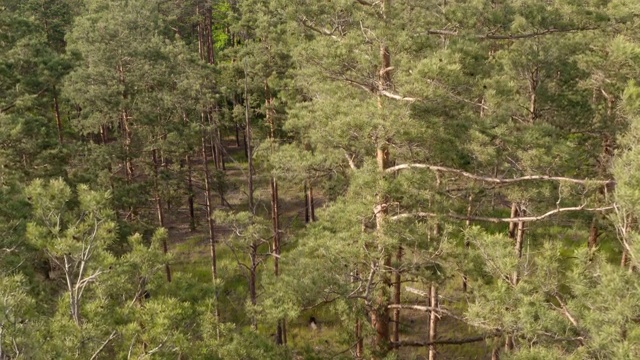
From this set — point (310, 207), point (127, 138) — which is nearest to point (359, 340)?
point (127, 138)

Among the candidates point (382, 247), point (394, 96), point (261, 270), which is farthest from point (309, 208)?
point (394, 96)

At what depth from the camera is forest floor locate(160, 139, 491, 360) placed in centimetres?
2019

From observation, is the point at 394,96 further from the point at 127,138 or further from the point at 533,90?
the point at 127,138

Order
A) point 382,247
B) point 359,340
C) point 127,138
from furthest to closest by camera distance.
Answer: point 127,138 → point 359,340 → point 382,247

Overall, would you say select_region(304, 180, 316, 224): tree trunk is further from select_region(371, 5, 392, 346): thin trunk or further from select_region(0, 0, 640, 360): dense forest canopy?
select_region(371, 5, 392, 346): thin trunk

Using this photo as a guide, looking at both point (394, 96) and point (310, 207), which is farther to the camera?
point (310, 207)

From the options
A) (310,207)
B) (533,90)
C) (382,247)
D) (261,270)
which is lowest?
(261,270)

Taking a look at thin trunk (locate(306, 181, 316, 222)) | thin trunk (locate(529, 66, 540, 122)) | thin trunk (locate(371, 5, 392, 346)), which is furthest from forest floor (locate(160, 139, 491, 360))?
thin trunk (locate(529, 66, 540, 122))

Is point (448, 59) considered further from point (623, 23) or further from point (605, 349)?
point (623, 23)

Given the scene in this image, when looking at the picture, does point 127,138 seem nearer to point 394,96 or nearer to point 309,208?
point 309,208

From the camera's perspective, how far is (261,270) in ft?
80.3

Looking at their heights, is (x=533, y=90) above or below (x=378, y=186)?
above

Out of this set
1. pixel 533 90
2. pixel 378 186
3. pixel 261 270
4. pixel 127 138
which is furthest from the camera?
pixel 261 270

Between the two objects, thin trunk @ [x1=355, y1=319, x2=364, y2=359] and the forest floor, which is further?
the forest floor
